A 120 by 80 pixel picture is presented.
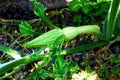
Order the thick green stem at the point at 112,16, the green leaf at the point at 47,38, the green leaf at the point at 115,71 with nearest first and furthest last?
the green leaf at the point at 47,38 < the thick green stem at the point at 112,16 < the green leaf at the point at 115,71

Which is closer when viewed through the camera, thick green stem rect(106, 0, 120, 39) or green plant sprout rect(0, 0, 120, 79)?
green plant sprout rect(0, 0, 120, 79)

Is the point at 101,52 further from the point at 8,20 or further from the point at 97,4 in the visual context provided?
the point at 8,20

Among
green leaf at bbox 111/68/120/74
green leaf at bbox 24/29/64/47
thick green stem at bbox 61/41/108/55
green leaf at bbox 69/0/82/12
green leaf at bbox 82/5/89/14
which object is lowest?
green leaf at bbox 111/68/120/74

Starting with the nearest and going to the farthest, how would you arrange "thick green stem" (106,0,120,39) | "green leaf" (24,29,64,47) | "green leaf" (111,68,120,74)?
1. "green leaf" (24,29,64,47)
2. "thick green stem" (106,0,120,39)
3. "green leaf" (111,68,120,74)

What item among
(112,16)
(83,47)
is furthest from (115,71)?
(112,16)

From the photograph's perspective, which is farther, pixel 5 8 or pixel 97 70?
pixel 5 8

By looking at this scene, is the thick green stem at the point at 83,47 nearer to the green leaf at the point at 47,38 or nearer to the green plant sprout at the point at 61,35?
the green plant sprout at the point at 61,35

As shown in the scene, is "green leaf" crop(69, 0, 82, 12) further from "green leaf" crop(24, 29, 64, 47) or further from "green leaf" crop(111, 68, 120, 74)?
"green leaf" crop(24, 29, 64, 47)

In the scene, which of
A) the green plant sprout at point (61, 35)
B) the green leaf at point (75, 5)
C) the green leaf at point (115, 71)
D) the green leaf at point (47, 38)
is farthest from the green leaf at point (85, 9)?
the green leaf at point (47, 38)

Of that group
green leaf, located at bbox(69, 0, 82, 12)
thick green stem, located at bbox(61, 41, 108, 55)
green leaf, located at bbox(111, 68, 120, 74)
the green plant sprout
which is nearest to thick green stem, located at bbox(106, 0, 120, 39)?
the green plant sprout

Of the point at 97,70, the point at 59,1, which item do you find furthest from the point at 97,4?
the point at 97,70

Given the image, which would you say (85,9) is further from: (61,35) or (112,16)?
(61,35)
